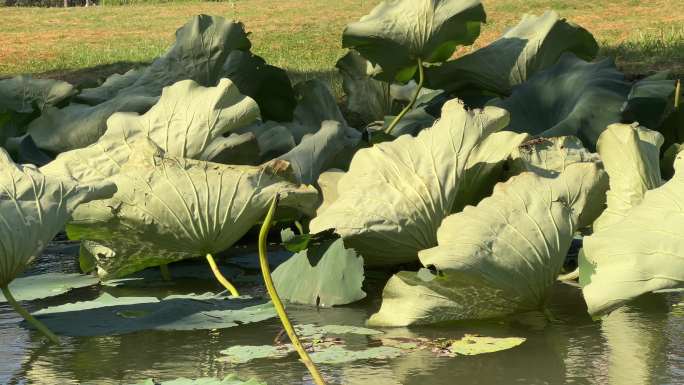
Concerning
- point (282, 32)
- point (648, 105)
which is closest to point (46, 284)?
point (648, 105)

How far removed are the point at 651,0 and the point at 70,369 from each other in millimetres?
13538

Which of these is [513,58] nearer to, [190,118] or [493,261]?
[190,118]

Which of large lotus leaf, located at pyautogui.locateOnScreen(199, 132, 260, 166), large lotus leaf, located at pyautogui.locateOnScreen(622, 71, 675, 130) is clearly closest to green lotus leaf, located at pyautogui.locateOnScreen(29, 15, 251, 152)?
large lotus leaf, located at pyautogui.locateOnScreen(199, 132, 260, 166)

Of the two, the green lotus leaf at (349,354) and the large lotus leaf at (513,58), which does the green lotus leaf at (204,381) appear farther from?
the large lotus leaf at (513,58)

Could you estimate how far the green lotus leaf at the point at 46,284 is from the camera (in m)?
2.80

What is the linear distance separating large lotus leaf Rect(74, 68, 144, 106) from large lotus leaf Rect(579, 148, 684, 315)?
7.22 ft

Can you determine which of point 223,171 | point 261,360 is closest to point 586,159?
point 223,171

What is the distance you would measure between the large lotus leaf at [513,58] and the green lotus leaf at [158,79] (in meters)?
0.70

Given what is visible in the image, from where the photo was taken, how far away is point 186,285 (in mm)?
2922

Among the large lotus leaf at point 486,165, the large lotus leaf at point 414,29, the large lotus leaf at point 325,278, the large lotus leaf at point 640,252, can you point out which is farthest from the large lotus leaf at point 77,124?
the large lotus leaf at point 640,252

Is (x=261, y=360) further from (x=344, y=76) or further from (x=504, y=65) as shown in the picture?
(x=344, y=76)

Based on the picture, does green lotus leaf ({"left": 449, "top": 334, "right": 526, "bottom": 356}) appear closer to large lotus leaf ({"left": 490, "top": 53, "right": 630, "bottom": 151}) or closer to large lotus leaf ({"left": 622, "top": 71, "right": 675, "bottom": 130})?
large lotus leaf ({"left": 490, "top": 53, "right": 630, "bottom": 151})

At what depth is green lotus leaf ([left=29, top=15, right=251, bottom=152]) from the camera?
3555mm

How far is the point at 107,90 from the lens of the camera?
397 cm
